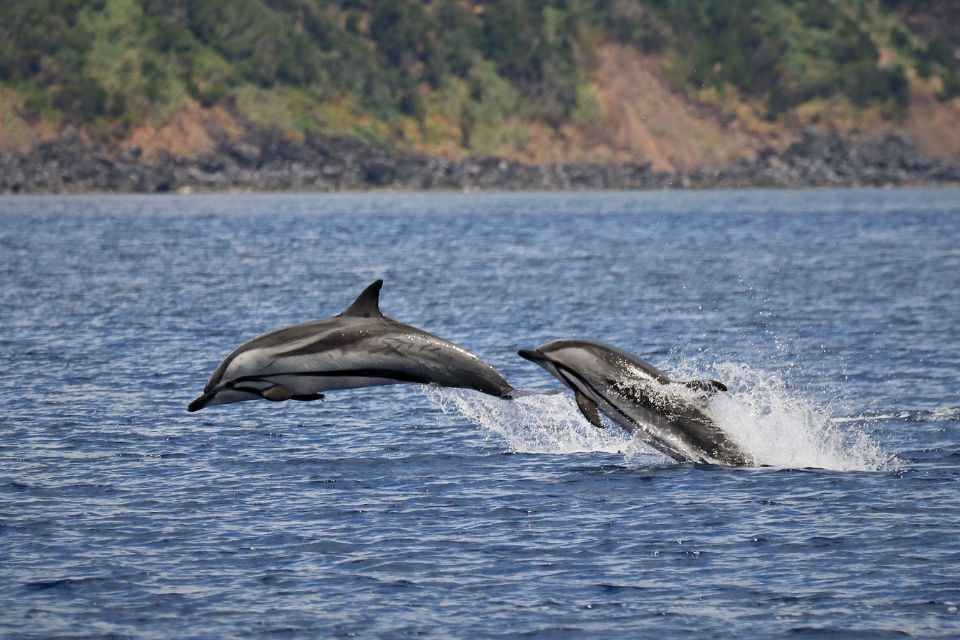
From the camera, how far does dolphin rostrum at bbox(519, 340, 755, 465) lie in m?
18.9

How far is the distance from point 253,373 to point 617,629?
17.7ft

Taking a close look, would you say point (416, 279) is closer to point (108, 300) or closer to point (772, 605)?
point (108, 300)

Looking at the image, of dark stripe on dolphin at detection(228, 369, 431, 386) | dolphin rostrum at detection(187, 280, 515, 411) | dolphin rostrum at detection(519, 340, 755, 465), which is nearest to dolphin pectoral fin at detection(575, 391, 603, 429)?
dolphin rostrum at detection(519, 340, 755, 465)

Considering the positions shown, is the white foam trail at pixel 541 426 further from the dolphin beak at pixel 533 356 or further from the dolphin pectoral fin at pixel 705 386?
the dolphin beak at pixel 533 356

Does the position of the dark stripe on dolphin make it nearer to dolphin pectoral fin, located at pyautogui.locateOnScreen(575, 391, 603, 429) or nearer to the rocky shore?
dolphin pectoral fin, located at pyautogui.locateOnScreen(575, 391, 603, 429)

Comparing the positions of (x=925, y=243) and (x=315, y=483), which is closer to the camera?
(x=315, y=483)

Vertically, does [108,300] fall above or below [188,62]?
below

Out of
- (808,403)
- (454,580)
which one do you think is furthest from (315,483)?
(808,403)

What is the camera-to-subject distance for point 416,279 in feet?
208

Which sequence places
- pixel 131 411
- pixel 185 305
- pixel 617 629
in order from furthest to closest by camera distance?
pixel 185 305 → pixel 131 411 → pixel 617 629

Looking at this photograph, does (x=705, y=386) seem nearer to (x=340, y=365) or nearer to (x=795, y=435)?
(x=340, y=365)

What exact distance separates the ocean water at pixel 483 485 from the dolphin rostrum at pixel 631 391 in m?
0.90

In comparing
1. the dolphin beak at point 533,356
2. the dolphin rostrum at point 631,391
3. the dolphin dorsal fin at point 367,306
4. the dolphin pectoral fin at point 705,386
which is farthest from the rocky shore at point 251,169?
the dolphin beak at point 533,356

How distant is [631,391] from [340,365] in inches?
176
